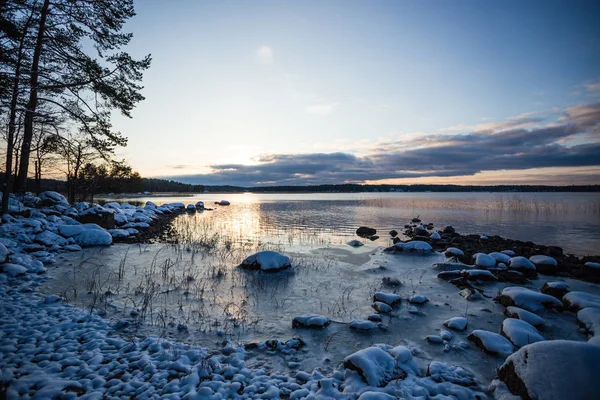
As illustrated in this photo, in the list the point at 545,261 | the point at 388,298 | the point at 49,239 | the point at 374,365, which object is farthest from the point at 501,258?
the point at 49,239

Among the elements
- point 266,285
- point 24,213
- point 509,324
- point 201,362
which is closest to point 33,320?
point 201,362

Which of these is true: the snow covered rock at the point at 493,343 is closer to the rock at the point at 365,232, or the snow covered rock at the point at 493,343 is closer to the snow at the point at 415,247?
the snow at the point at 415,247

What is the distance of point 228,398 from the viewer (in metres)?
3.19

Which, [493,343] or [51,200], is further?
[51,200]

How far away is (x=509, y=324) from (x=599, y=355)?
2.24 m

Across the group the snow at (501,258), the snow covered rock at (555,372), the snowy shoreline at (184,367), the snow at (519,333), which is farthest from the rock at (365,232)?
the snow covered rock at (555,372)

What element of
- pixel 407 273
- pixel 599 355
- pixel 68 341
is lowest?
pixel 407 273

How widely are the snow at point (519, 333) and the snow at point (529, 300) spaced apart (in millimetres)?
1886

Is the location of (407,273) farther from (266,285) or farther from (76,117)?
(76,117)

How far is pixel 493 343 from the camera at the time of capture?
15.3 ft

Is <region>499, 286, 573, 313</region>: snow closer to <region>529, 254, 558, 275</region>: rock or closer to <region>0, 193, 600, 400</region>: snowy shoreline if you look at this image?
<region>0, 193, 600, 400</region>: snowy shoreline

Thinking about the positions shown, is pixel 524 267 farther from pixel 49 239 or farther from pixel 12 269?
pixel 49 239

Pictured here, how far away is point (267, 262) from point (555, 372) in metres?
7.78

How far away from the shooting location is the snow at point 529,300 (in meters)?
6.67
